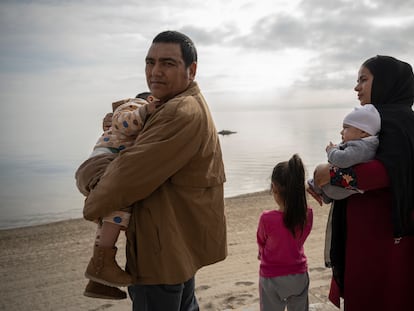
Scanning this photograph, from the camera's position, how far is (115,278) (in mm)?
1938

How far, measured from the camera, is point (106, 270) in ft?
6.44

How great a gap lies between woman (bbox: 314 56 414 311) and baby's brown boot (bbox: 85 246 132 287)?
1.24 metres

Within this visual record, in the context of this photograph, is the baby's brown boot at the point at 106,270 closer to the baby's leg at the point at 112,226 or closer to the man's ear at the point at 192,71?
the baby's leg at the point at 112,226

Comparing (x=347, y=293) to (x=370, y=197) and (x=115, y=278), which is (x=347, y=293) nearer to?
(x=370, y=197)

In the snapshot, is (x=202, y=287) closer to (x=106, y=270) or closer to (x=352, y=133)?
(x=106, y=270)

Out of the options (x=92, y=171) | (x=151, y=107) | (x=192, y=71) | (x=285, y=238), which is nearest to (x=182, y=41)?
(x=192, y=71)

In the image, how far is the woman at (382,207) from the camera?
2.16 m

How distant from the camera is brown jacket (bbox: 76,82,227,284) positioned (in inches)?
72.7

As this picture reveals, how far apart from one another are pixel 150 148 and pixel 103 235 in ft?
1.72

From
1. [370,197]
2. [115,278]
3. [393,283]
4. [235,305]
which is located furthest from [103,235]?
[235,305]

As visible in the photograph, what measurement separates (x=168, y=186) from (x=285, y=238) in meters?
1.26

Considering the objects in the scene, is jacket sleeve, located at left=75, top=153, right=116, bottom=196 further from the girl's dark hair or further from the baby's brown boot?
the girl's dark hair

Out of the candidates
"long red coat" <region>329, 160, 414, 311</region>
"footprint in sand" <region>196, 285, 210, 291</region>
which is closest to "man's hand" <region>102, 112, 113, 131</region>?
"long red coat" <region>329, 160, 414, 311</region>

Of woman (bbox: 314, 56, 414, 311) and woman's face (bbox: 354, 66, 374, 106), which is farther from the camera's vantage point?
woman's face (bbox: 354, 66, 374, 106)
